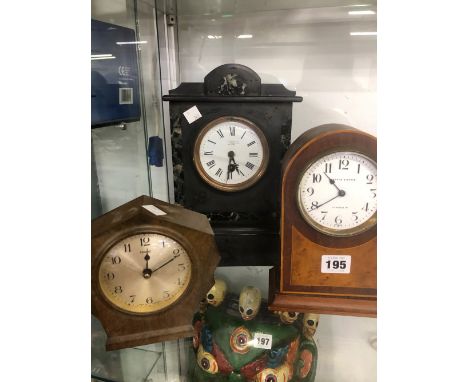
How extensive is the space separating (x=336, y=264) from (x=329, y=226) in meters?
0.08

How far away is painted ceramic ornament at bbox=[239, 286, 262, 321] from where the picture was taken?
93 cm

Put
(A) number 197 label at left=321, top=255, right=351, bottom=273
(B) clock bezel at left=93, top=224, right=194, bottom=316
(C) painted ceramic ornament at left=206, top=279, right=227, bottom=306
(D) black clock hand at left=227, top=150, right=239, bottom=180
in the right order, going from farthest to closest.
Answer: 1. (C) painted ceramic ornament at left=206, top=279, right=227, bottom=306
2. (D) black clock hand at left=227, top=150, right=239, bottom=180
3. (A) number 197 label at left=321, top=255, right=351, bottom=273
4. (B) clock bezel at left=93, top=224, right=194, bottom=316

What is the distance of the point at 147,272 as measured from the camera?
2.23ft

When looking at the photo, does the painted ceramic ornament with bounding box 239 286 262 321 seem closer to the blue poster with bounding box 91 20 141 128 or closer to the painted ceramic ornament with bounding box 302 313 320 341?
the painted ceramic ornament with bounding box 302 313 320 341

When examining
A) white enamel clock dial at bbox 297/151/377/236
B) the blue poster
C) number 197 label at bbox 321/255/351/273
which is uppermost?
the blue poster

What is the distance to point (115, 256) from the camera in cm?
66

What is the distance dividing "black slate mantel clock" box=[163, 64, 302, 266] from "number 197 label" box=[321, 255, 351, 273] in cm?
15

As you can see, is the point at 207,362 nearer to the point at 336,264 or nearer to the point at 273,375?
the point at 273,375

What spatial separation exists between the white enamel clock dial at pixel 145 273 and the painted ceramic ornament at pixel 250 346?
29 cm

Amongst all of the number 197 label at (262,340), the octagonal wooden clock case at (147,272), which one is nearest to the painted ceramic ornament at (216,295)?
the number 197 label at (262,340)

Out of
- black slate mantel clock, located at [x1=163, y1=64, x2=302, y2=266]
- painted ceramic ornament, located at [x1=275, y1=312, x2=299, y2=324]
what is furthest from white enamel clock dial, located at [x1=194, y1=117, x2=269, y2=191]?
painted ceramic ornament, located at [x1=275, y1=312, x2=299, y2=324]

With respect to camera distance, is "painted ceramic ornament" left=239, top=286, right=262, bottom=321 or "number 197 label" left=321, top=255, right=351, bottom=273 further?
"painted ceramic ornament" left=239, top=286, right=262, bottom=321

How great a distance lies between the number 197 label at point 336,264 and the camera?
0.76 meters
